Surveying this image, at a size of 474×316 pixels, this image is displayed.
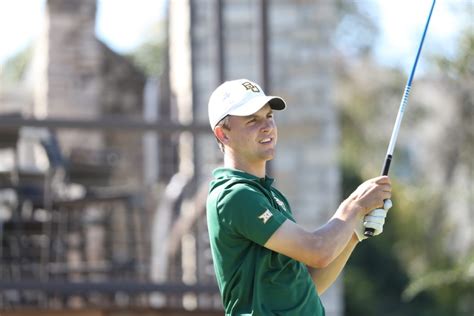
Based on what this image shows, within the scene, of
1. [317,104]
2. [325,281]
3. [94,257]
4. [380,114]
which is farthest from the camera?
[380,114]

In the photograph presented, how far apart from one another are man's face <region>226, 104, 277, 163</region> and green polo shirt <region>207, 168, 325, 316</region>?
0.26ft

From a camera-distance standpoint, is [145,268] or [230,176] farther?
[145,268]

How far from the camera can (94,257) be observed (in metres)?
10.2

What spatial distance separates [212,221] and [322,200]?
22.2 ft

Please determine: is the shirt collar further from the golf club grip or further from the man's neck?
the golf club grip

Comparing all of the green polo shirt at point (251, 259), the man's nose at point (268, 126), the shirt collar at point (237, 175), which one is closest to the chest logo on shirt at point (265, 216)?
the green polo shirt at point (251, 259)

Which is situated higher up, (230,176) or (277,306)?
(230,176)

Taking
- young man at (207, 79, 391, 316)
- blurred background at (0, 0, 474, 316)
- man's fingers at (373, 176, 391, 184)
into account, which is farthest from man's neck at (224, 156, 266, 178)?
blurred background at (0, 0, 474, 316)

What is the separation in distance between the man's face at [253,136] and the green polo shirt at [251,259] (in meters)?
0.08

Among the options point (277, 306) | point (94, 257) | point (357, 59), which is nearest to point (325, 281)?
point (277, 306)

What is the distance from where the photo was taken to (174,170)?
1329cm

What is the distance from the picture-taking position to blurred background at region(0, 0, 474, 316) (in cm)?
802

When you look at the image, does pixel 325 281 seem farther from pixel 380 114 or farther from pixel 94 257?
pixel 380 114

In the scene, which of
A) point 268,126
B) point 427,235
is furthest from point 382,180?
point 427,235
